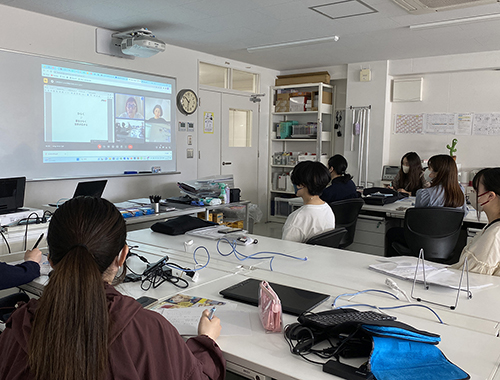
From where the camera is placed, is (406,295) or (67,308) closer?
(67,308)

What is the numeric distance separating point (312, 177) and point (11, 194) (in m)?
2.16

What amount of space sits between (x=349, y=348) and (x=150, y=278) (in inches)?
40.1

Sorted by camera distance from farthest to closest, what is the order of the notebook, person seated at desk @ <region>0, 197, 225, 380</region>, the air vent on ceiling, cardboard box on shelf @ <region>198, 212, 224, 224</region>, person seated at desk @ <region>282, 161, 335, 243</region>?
cardboard box on shelf @ <region>198, 212, 224, 224</region>
the air vent on ceiling
person seated at desk @ <region>282, 161, 335, 243</region>
the notebook
person seated at desk @ <region>0, 197, 225, 380</region>

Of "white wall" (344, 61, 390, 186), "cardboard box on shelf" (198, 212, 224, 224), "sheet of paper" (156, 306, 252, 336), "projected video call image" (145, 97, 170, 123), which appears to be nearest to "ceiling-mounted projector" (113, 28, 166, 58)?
"projected video call image" (145, 97, 170, 123)

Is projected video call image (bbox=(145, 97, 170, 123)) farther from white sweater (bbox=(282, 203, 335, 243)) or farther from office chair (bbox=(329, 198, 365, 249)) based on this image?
white sweater (bbox=(282, 203, 335, 243))

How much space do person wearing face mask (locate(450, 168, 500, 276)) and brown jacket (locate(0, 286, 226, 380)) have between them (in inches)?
63.0

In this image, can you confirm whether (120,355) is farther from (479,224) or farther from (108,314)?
(479,224)

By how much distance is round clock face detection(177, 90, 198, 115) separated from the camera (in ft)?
18.5

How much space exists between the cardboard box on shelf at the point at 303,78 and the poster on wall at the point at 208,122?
161 centimetres

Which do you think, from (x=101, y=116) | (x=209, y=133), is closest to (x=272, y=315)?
(x=101, y=116)

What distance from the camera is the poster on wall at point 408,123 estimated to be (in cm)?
641

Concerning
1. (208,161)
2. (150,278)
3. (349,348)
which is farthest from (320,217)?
(208,161)

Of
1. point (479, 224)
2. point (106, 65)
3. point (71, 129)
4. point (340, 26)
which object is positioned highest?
point (340, 26)

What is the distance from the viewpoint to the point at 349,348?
1.30m
